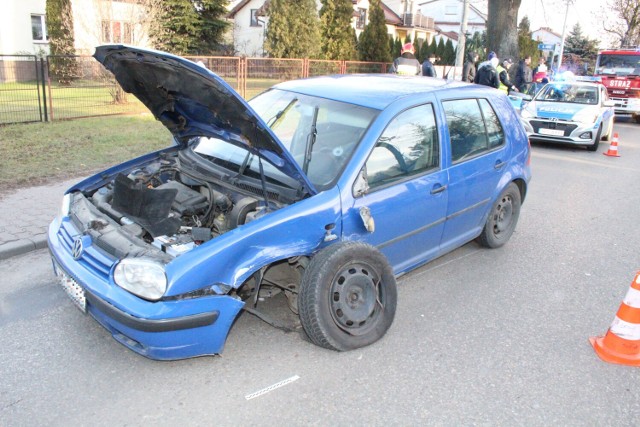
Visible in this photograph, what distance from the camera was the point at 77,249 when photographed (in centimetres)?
328

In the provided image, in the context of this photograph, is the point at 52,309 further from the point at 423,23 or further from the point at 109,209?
the point at 423,23

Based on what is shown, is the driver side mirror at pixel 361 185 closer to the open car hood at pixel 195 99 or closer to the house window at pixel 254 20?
the open car hood at pixel 195 99

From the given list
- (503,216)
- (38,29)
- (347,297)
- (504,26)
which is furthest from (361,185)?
(38,29)

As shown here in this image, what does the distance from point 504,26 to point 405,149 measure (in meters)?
18.2

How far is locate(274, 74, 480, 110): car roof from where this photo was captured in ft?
13.2

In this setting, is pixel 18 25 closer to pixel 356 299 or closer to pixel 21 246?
pixel 21 246

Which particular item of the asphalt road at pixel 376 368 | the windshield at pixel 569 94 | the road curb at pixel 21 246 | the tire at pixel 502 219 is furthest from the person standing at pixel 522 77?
the road curb at pixel 21 246

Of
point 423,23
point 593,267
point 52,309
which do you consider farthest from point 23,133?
point 423,23

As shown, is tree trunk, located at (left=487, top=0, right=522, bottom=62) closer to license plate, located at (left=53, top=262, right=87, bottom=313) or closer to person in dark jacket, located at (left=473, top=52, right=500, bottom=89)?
person in dark jacket, located at (left=473, top=52, right=500, bottom=89)

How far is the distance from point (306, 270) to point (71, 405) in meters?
1.51

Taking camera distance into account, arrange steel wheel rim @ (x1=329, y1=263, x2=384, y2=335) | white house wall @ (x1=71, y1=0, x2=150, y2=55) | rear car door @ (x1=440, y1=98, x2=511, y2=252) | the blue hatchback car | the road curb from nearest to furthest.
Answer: the blue hatchback car → steel wheel rim @ (x1=329, y1=263, x2=384, y2=335) → rear car door @ (x1=440, y1=98, x2=511, y2=252) → the road curb → white house wall @ (x1=71, y1=0, x2=150, y2=55)

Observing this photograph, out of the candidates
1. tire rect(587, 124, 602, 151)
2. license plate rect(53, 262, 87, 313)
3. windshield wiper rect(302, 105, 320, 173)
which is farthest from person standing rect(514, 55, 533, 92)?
license plate rect(53, 262, 87, 313)

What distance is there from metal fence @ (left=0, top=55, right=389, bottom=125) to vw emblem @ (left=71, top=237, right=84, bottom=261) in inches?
352

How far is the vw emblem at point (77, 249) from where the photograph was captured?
3.25 m
